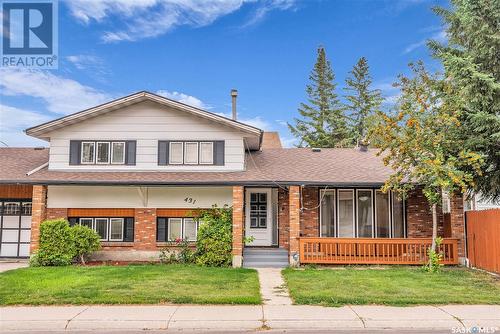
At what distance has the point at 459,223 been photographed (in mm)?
15102

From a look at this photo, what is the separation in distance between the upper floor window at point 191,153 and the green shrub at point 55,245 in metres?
4.22

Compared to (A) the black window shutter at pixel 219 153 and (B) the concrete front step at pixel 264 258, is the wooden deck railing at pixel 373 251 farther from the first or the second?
(A) the black window shutter at pixel 219 153

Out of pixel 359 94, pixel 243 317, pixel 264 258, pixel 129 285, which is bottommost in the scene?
pixel 243 317

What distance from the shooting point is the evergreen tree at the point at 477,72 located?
480 inches

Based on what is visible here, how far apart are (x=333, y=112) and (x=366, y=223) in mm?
28008

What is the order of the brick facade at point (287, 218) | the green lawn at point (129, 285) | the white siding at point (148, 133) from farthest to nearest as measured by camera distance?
the white siding at point (148, 133), the brick facade at point (287, 218), the green lawn at point (129, 285)

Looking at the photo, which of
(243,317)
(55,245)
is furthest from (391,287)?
(55,245)

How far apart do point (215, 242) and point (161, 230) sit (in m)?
2.81

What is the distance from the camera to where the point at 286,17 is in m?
22.6

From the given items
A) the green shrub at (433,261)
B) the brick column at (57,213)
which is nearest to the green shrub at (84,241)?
the brick column at (57,213)

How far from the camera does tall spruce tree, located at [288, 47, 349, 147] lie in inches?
1650

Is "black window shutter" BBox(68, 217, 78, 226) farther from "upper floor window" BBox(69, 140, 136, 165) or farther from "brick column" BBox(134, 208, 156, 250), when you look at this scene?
"brick column" BBox(134, 208, 156, 250)

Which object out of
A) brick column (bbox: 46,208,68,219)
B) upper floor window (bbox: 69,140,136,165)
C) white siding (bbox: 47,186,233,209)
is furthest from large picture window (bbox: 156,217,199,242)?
brick column (bbox: 46,208,68,219)

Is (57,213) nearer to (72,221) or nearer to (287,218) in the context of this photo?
(72,221)
